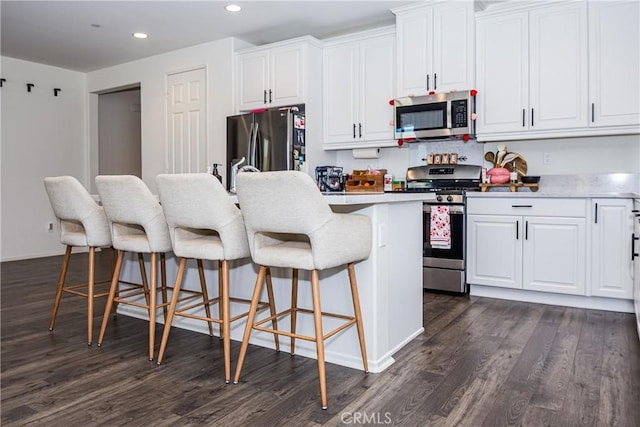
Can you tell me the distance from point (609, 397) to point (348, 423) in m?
1.15

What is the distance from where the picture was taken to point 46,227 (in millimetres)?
6355

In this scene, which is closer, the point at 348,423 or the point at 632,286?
the point at 348,423

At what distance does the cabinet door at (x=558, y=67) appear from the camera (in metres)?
3.66

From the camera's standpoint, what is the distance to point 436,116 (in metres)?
4.16

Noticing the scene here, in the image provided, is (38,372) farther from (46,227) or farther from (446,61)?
(46,227)

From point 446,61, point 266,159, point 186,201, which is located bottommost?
point 186,201

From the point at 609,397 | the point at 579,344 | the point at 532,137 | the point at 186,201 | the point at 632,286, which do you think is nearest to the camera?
the point at 609,397

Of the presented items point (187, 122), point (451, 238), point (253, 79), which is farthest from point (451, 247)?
point (187, 122)

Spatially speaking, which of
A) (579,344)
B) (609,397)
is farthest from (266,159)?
(609,397)

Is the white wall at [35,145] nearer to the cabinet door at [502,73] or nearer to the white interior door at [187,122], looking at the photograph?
the white interior door at [187,122]

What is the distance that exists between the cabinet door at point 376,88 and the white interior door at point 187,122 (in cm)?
185

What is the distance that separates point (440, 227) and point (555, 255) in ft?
2.93

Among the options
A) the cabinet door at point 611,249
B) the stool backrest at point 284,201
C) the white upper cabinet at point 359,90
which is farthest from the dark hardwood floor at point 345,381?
the white upper cabinet at point 359,90

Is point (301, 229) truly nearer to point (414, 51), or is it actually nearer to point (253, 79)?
point (414, 51)
